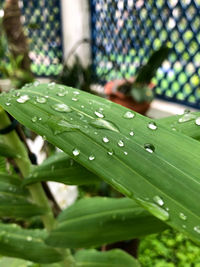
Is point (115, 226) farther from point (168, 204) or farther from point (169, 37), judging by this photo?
point (169, 37)

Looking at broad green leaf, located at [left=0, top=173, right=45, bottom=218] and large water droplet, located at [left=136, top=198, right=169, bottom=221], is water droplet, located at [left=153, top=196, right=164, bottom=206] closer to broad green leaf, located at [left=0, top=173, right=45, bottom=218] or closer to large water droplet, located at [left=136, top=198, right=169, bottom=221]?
large water droplet, located at [left=136, top=198, right=169, bottom=221]

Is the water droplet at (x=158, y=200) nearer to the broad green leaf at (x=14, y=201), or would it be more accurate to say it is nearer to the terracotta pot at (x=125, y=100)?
the broad green leaf at (x=14, y=201)

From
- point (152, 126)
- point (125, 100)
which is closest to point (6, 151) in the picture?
point (152, 126)

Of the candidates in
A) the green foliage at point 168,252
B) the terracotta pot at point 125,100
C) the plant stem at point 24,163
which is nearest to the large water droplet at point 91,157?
the plant stem at point 24,163

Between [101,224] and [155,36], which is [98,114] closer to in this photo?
[101,224]

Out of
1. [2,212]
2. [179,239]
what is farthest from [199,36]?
[2,212]

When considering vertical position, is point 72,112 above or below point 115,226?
above
